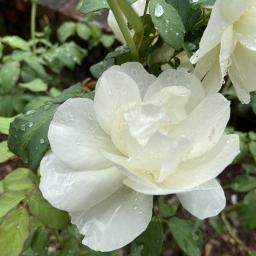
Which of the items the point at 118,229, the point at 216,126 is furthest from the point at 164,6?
the point at 118,229

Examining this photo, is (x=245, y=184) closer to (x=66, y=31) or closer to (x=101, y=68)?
(x=101, y=68)

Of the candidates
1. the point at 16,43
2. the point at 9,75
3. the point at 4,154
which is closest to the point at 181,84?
the point at 4,154

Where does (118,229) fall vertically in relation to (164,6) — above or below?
below

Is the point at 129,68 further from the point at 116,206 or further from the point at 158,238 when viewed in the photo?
the point at 158,238

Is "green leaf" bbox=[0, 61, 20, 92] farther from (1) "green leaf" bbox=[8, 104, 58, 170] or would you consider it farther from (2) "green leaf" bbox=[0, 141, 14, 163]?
(1) "green leaf" bbox=[8, 104, 58, 170]

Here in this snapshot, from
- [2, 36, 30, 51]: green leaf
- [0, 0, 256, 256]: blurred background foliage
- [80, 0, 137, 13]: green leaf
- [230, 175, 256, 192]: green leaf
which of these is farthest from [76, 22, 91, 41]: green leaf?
[80, 0, 137, 13]: green leaf

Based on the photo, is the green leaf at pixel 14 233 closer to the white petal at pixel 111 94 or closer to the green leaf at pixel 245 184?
the white petal at pixel 111 94

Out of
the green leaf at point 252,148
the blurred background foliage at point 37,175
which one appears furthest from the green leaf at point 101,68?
the green leaf at point 252,148
